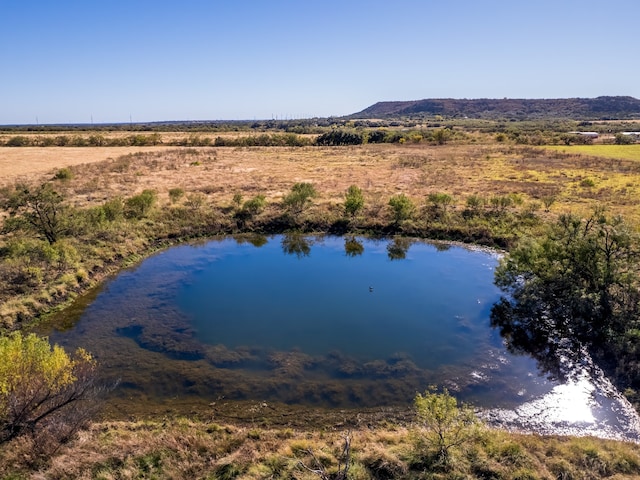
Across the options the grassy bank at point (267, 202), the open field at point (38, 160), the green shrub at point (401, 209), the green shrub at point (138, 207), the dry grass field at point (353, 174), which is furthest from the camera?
the open field at point (38, 160)

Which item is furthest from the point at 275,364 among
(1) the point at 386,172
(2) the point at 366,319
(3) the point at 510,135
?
(3) the point at 510,135

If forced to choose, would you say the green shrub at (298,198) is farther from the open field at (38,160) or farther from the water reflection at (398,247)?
the open field at (38,160)

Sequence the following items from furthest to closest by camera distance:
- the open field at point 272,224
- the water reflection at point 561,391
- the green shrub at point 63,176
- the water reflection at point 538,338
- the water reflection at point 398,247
A: the green shrub at point 63,176 < the water reflection at point 398,247 < the water reflection at point 538,338 < the water reflection at point 561,391 < the open field at point 272,224

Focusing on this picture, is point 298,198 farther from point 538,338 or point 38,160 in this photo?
point 38,160

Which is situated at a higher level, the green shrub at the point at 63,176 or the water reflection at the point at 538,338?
the green shrub at the point at 63,176

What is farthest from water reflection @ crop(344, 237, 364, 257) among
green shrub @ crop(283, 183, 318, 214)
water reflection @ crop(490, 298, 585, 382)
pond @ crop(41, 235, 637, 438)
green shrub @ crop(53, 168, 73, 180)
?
green shrub @ crop(53, 168, 73, 180)

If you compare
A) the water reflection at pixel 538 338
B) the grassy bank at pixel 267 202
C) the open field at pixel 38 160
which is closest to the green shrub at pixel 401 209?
the grassy bank at pixel 267 202

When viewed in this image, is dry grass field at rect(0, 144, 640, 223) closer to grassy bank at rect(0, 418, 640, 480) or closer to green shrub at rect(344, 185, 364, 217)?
green shrub at rect(344, 185, 364, 217)

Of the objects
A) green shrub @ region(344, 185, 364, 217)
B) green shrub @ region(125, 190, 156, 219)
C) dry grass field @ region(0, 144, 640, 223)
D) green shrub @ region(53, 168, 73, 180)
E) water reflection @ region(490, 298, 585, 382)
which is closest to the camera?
water reflection @ region(490, 298, 585, 382)
